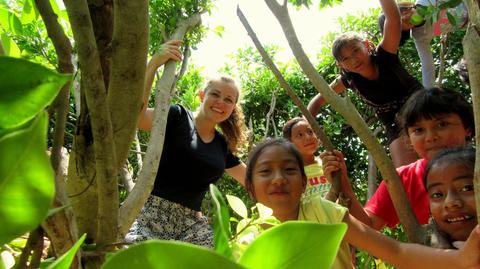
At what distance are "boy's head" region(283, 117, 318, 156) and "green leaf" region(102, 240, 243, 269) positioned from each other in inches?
118

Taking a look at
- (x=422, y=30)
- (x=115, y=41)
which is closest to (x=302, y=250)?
(x=115, y=41)

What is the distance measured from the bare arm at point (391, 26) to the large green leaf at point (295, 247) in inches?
80.7

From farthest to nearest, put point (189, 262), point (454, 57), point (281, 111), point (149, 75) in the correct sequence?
point (281, 111), point (454, 57), point (149, 75), point (189, 262)

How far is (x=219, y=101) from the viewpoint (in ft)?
8.28

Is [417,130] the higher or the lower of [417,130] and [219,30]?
the lower

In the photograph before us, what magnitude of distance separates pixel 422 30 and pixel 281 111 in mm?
2511

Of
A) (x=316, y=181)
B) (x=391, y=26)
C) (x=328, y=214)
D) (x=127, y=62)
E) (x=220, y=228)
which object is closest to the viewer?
(x=220, y=228)

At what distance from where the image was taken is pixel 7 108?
0.27m

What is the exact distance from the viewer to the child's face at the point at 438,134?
167 cm

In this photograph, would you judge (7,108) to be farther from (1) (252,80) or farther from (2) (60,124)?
(1) (252,80)

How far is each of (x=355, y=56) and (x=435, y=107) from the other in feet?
2.73

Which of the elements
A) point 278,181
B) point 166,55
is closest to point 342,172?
point 278,181

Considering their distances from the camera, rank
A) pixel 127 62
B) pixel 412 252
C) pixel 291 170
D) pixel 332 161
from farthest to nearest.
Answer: pixel 291 170 < pixel 332 161 < pixel 412 252 < pixel 127 62

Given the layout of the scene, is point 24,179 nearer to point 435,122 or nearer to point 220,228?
point 220,228
